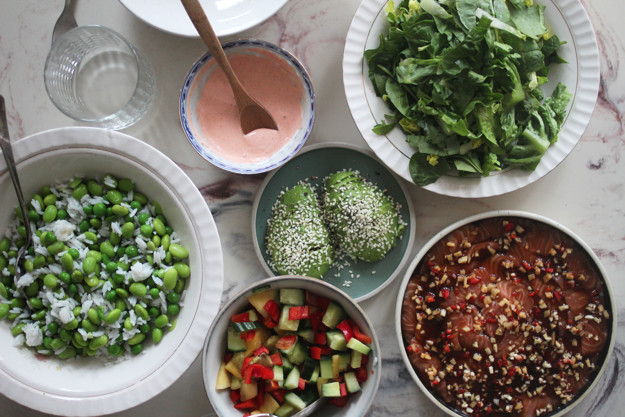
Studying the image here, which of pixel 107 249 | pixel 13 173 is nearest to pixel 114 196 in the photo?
pixel 107 249

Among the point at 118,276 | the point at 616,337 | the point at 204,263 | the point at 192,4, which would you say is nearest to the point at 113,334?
the point at 118,276

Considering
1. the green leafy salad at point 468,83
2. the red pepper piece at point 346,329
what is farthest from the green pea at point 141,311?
the green leafy salad at point 468,83

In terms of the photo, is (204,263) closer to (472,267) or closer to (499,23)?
(472,267)

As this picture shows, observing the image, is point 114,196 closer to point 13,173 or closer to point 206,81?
point 13,173

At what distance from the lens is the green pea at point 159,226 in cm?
165

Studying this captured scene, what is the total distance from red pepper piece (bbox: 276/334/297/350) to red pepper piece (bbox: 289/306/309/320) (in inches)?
2.5

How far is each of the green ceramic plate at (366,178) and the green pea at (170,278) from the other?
0.31m

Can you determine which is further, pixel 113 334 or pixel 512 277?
pixel 512 277

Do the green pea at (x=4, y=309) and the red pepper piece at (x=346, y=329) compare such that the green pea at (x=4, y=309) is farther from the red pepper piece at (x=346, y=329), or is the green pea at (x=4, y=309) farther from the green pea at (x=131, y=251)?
the red pepper piece at (x=346, y=329)

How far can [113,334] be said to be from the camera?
1.64 m

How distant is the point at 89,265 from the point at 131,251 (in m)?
0.12

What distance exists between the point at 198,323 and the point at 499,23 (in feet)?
4.13

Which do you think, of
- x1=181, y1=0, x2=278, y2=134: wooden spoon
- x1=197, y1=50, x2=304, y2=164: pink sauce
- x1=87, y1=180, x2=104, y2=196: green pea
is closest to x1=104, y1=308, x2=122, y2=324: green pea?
x1=87, y1=180, x2=104, y2=196: green pea

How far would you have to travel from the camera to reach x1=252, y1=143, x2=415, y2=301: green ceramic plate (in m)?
1.83
